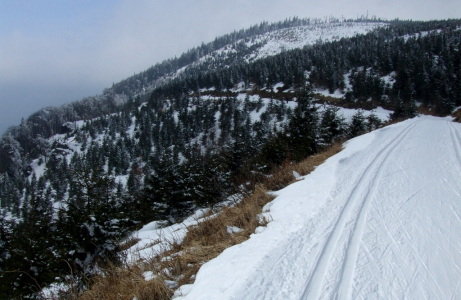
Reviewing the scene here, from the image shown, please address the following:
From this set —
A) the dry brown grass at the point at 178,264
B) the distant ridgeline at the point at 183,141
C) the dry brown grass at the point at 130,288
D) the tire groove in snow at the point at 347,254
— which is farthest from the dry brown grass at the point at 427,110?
the dry brown grass at the point at 130,288

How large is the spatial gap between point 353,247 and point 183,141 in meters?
77.7

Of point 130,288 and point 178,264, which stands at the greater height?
point 130,288

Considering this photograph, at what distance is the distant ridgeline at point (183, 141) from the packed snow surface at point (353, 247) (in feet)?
11.3

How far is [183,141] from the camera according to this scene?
7831 centimetres

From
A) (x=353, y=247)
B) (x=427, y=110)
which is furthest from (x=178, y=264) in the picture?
(x=427, y=110)

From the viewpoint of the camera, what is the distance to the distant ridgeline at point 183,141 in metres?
11.1

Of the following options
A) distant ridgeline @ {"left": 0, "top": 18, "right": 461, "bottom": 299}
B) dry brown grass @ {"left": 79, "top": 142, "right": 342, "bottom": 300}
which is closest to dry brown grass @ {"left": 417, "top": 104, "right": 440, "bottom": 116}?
distant ridgeline @ {"left": 0, "top": 18, "right": 461, "bottom": 299}

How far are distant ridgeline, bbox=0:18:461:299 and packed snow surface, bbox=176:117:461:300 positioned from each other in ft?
11.3

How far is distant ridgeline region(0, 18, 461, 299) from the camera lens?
1106 cm

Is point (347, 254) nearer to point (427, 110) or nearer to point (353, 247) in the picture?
point (353, 247)

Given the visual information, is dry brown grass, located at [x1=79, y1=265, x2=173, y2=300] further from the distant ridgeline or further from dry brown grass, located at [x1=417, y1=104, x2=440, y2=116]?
dry brown grass, located at [x1=417, y1=104, x2=440, y2=116]

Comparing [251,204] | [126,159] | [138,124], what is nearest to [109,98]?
[138,124]

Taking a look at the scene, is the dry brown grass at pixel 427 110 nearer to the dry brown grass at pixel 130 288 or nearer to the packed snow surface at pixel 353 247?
the packed snow surface at pixel 353 247

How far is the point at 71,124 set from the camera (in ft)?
383
